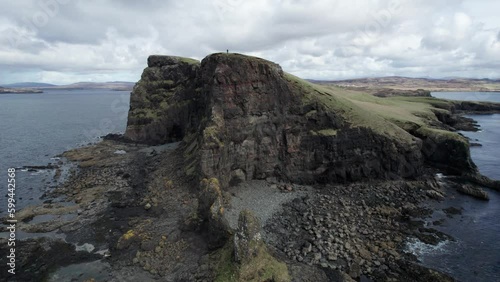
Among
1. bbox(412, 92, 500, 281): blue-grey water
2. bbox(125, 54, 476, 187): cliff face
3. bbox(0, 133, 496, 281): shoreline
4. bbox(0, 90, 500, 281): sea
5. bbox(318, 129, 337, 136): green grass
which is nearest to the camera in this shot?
bbox(412, 92, 500, 281): blue-grey water

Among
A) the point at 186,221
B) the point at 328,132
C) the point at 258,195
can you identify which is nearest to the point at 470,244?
the point at 328,132

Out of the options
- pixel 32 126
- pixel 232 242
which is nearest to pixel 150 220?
pixel 232 242

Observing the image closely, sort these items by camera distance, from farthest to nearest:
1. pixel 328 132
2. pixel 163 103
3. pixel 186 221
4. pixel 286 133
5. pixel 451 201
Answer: pixel 163 103 → pixel 286 133 → pixel 328 132 → pixel 451 201 → pixel 186 221

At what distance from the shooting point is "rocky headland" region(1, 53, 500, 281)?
27266mm

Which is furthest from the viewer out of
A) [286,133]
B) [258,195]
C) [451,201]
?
[286,133]

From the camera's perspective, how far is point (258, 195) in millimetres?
41156

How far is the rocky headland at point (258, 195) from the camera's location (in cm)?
2727

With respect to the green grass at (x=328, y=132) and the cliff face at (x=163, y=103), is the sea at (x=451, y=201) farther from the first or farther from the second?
the cliff face at (x=163, y=103)

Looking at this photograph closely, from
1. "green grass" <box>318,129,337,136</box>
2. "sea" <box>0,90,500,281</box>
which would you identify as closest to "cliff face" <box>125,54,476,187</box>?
"green grass" <box>318,129,337,136</box>

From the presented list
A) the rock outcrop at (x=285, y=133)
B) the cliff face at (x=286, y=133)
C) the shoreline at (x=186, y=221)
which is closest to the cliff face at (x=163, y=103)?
the shoreline at (x=186, y=221)

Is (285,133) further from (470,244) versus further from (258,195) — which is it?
(470,244)

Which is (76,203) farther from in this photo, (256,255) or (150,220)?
(256,255)

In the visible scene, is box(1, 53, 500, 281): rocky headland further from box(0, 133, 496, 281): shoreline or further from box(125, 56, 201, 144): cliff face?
box(125, 56, 201, 144): cliff face

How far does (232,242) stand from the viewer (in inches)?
1063
